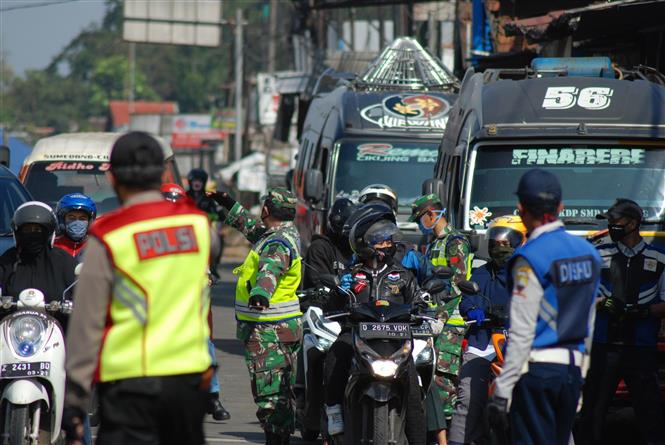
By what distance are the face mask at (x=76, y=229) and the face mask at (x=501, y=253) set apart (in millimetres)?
3101

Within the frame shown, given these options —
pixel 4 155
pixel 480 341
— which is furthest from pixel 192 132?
pixel 480 341

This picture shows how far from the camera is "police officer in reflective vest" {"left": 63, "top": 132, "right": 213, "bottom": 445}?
16.8 ft

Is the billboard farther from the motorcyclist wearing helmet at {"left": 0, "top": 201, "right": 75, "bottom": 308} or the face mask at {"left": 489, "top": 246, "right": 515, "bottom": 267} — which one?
the face mask at {"left": 489, "top": 246, "right": 515, "bottom": 267}

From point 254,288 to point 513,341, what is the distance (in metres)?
3.02

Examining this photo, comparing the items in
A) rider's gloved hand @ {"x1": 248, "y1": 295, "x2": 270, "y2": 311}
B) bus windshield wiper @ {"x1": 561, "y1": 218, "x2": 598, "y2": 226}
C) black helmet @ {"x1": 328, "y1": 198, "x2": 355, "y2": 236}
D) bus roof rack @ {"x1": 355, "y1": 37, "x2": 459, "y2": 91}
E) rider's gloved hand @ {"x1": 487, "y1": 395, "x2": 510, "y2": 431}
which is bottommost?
rider's gloved hand @ {"x1": 487, "y1": 395, "x2": 510, "y2": 431}

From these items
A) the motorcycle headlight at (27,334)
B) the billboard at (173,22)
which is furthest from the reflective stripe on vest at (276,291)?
the billboard at (173,22)

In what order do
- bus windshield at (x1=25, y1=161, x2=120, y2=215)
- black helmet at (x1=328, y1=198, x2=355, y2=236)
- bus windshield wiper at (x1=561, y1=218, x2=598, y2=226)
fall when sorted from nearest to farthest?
black helmet at (x1=328, y1=198, x2=355, y2=236), bus windshield wiper at (x1=561, y1=218, x2=598, y2=226), bus windshield at (x1=25, y1=161, x2=120, y2=215)

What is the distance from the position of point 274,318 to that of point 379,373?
1679 mm

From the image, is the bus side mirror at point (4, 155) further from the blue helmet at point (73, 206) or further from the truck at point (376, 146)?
the blue helmet at point (73, 206)

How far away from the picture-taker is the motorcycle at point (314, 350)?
870 cm

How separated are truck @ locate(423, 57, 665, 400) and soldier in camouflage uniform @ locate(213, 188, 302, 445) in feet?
7.48

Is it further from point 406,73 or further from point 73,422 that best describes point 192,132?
point 73,422

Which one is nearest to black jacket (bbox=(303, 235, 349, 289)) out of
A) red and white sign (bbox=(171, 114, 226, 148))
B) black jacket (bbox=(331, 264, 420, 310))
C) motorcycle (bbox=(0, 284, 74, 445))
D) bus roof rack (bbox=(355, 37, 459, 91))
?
black jacket (bbox=(331, 264, 420, 310))

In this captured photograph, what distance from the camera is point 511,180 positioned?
1122 cm
